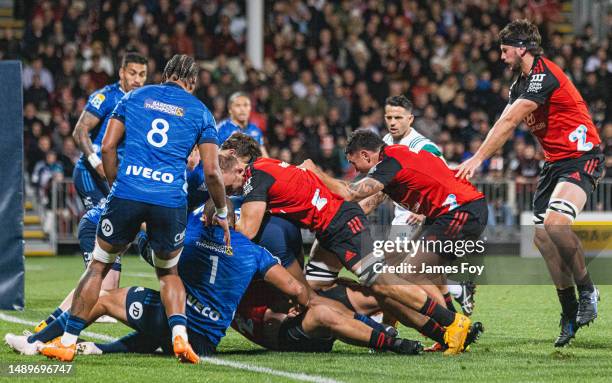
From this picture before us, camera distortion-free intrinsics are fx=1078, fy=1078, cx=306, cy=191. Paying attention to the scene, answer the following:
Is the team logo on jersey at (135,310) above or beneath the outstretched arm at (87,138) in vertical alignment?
beneath

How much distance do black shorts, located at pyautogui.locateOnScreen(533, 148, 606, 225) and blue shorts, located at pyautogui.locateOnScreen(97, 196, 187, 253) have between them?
3311mm

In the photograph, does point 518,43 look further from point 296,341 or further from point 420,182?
point 296,341

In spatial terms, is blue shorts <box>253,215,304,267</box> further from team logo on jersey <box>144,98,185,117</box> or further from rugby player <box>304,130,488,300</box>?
team logo on jersey <box>144,98,185,117</box>

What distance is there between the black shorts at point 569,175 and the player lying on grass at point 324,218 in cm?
145

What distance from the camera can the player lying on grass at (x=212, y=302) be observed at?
25.4 feet

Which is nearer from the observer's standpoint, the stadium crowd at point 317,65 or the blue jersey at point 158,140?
the blue jersey at point 158,140

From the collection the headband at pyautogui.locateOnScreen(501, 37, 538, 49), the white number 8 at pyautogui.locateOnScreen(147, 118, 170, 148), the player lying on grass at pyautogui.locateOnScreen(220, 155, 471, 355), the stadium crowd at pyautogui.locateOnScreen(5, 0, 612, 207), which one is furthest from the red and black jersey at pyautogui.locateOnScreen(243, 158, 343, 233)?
the stadium crowd at pyautogui.locateOnScreen(5, 0, 612, 207)

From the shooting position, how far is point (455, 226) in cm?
895

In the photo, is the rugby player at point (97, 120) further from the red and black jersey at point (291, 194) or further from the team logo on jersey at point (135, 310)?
the team logo on jersey at point (135, 310)

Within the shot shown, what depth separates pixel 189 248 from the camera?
7.91 m

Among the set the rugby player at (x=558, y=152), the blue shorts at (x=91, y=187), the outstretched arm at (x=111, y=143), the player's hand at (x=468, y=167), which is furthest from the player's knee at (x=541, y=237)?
the blue shorts at (x=91, y=187)

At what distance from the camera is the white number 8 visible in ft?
24.8

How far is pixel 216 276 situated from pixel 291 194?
3.57 feet

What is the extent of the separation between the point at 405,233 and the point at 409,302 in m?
2.43
